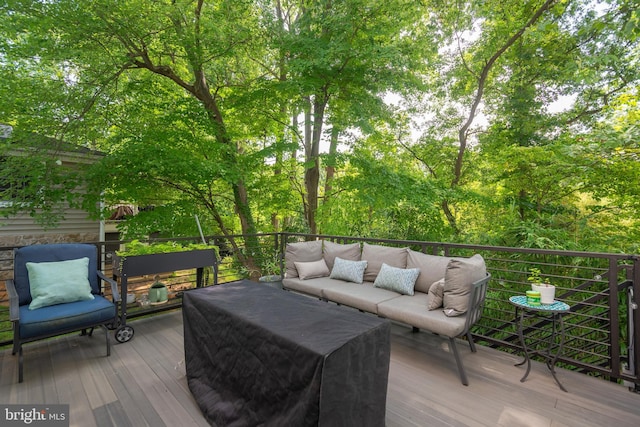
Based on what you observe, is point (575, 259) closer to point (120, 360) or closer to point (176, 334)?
point (176, 334)

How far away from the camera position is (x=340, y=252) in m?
4.05

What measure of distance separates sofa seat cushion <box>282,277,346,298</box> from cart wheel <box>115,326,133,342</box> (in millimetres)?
1781

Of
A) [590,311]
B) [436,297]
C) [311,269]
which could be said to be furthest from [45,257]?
[590,311]

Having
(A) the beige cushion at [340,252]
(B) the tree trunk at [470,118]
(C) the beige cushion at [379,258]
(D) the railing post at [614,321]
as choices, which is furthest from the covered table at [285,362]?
(B) the tree trunk at [470,118]

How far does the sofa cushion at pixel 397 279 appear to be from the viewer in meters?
3.09

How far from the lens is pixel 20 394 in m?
2.13

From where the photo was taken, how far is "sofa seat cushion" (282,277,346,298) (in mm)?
3561

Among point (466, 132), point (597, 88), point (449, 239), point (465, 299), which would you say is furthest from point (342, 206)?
point (597, 88)

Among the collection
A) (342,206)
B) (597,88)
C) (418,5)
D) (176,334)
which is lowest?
(176,334)

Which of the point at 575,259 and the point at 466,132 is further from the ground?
the point at 466,132

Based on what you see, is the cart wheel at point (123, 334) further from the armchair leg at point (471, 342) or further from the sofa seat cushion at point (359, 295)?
the armchair leg at point (471, 342)

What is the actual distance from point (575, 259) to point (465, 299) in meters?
1.90

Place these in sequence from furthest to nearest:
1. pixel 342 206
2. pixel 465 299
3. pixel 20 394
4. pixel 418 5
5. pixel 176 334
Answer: pixel 342 206
pixel 418 5
pixel 176 334
pixel 465 299
pixel 20 394

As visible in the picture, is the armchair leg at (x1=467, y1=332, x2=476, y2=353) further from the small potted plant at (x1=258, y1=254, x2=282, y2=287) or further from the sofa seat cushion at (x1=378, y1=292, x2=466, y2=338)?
the small potted plant at (x1=258, y1=254, x2=282, y2=287)
